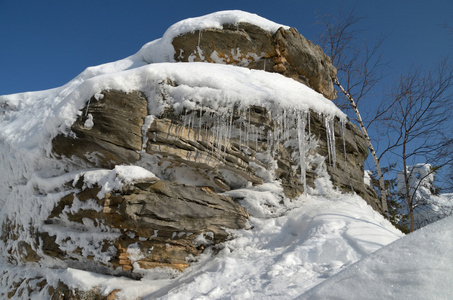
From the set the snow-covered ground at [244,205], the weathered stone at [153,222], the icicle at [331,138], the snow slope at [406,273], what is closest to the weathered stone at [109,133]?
the snow-covered ground at [244,205]

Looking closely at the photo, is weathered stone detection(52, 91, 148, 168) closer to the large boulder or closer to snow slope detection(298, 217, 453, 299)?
the large boulder

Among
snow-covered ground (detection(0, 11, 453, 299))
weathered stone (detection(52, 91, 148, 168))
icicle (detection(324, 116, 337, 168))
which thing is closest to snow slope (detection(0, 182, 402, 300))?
snow-covered ground (detection(0, 11, 453, 299))

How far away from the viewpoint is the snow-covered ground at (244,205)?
335 cm

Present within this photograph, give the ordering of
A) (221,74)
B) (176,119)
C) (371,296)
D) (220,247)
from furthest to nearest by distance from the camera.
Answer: (221,74) → (176,119) → (220,247) → (371,296)

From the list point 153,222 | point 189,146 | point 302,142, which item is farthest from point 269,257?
point 302,142

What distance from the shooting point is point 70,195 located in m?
4.89

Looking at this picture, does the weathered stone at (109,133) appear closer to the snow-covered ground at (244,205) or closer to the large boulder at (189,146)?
the large boulder at (189,146)

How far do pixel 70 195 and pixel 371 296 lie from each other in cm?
498

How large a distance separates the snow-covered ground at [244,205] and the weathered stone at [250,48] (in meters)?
0.38

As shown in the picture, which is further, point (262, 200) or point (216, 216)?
point (262, 200)

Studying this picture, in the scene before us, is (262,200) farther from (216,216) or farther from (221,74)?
(221,74)

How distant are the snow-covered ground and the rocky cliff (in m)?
0.04

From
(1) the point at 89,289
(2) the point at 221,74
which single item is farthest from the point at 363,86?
(1) the point at 89,289

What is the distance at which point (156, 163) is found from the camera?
4988mm
